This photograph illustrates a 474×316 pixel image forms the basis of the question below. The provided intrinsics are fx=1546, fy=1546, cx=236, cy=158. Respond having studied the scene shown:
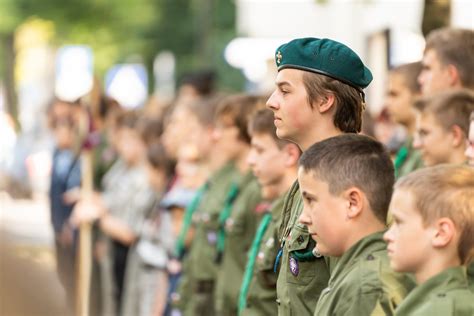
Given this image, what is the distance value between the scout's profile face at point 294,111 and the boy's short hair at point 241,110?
11.0 feet

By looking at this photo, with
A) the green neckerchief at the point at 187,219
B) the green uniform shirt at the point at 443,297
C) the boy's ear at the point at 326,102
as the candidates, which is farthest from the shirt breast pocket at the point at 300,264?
the green neckerchief at the point at 187,219

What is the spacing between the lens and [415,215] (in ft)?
16.2

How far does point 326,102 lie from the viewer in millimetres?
5676

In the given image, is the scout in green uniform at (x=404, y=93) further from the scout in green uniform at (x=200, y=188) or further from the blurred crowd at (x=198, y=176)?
the scout in green uniform at (x=200, y=188)

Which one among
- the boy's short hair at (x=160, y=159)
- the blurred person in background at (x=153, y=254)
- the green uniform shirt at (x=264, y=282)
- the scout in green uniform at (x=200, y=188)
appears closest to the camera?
the green uniform shirt at (x=264, y=282)

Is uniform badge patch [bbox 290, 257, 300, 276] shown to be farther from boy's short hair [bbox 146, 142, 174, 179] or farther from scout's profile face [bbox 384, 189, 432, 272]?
boy's short hair [bbox 146, 142, 174, 179]

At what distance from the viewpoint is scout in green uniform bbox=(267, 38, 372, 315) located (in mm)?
5605

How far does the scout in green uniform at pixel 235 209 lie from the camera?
344 inches

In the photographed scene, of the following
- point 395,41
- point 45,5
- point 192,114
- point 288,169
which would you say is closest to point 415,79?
point 288,169

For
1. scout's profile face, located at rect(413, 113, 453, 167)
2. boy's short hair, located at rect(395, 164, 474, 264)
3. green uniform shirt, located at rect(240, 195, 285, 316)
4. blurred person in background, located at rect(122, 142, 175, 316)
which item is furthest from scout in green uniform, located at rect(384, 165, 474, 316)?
blurred person in background, located at rect(122, 142, 175, 316)

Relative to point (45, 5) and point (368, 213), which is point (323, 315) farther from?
point (45, 5)

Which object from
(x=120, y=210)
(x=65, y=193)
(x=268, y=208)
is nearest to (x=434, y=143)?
(x=268, y=208)

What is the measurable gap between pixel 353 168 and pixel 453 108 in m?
1.73

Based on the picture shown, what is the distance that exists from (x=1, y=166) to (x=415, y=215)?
2011 centimetres
